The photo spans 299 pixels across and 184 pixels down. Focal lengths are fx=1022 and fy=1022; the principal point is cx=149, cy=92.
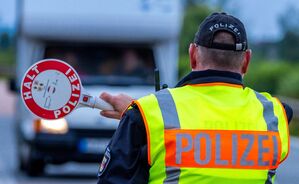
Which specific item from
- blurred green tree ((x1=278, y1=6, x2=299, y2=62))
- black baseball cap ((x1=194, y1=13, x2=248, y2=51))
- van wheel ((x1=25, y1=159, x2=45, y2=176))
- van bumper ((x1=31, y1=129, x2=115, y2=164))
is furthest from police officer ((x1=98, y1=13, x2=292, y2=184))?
blurred green tree ((x1=278, y1=6, x2=299, y2=62))

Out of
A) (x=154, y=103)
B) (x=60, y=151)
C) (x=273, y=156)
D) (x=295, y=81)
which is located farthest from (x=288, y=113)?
Result: (x=295, y=81)

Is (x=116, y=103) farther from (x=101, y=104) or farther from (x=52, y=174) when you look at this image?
(x=52, y=174)

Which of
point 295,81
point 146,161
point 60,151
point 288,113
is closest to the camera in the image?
point 146,161

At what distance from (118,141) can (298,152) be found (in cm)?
Result: 312

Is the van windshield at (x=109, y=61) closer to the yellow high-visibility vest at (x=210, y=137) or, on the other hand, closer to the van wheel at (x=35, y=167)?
the van wheel at (x=35, y=167)

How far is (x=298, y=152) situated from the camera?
21.3ft

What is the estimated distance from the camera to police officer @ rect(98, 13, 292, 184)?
3520mm

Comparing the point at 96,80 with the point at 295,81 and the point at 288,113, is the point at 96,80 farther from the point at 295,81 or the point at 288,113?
the point at 295,81

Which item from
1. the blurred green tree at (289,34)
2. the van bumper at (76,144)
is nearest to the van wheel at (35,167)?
the van bumper at (76,144)

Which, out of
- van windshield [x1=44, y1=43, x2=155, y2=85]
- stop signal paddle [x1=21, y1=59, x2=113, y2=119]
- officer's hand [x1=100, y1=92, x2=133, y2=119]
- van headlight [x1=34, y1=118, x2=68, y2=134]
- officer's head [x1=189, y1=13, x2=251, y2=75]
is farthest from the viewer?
van windshield [x1=44, y1=43, x2=155, y2=85]

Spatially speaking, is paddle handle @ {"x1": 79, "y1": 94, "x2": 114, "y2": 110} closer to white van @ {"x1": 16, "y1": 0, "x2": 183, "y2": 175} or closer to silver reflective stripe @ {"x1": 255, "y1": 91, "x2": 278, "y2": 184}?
silver reflective stripe @ {"x1": 255, "y1": 91, "x2": 278, "y2": 184}

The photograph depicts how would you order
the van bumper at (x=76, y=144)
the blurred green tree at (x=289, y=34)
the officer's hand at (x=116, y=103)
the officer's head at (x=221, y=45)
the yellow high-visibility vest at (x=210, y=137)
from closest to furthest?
1. the yellow high-visibility vest at (x=210, y=137)
2. the officer's head at (x=221, y=45)
3. the officer's hand at (x=116, y=103)
4. the van bumper at (x=76, y=144)
5. the blurred green tree at (x=289, y=34)

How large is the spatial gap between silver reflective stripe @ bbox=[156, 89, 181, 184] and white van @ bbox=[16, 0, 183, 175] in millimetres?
10141

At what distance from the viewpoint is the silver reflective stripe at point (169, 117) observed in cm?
352
